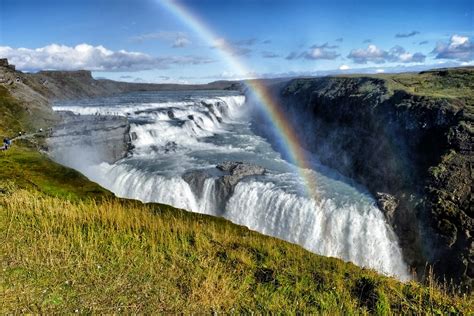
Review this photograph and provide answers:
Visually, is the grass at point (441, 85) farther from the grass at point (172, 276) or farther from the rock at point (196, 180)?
the grass at point (172, 276)

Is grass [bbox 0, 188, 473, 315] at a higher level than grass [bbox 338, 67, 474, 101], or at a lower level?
lower

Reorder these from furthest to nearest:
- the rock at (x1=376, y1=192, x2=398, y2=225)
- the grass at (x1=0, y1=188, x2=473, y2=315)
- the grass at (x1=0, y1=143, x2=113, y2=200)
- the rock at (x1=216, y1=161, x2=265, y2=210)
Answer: the rock at (x1=216, y1=161, x2=265, y2=210) → the rock at (x1=376, y1=192, x2=398, y2=225) → the grass at (x1=0, y1=143, x2=113, y2=200) → the grass at (x1=0, y1=188, x2=473, y2=315)

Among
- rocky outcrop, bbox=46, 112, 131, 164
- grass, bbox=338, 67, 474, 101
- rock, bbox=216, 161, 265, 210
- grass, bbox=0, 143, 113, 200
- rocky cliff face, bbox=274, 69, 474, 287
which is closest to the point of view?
grass, bbox=0, 143, 113, 200

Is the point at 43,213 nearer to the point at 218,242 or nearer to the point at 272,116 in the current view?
the point at 218,242

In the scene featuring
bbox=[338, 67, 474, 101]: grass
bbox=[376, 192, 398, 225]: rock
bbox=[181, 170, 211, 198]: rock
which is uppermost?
bbox=[338, 67, 474, 101]: grass

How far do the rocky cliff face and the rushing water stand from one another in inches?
55.5

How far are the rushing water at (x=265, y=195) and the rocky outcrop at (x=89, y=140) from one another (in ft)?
3.38

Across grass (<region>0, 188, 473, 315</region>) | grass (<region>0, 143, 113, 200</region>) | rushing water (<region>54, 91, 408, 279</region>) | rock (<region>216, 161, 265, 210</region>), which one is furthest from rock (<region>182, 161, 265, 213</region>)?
grass (<region>0, 188, 473, 315</region>)

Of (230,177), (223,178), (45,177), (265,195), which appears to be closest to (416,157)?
(265,195)

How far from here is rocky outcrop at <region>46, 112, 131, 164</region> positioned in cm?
3219

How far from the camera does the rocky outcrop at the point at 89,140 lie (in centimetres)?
3219

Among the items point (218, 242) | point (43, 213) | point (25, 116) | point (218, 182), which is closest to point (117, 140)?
point (25, 116)

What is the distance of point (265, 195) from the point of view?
25.3 m

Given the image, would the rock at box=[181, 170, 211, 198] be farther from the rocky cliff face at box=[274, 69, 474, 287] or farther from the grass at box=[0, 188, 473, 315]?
the grass at box=[0, 188, 473, 315]
